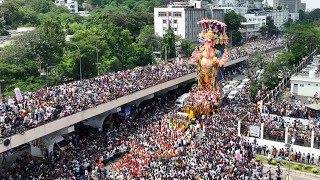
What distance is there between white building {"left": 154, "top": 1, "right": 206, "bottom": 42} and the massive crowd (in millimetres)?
39886

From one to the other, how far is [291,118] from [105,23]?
37.9 metres

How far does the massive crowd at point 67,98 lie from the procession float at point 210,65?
461 centimetres

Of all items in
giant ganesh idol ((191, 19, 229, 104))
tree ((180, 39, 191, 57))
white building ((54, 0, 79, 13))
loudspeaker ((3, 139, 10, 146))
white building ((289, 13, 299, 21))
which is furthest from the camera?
white building ((289, 13, 299, 21))

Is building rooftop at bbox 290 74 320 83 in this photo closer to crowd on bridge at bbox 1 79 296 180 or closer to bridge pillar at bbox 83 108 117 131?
crowd on bridge at bbox 1 79 296 180

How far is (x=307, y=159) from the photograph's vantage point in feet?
92.0

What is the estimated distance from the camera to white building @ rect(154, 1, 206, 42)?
8412 centimetres

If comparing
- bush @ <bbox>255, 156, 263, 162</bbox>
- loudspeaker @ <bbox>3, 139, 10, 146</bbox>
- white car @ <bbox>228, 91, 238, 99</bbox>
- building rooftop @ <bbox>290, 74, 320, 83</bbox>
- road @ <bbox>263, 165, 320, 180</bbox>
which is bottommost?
road @ <bbox>263, 165, 320, 180</bbox>

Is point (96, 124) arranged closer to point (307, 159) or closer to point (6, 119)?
point (6, 119)

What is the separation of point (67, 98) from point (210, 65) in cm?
1591

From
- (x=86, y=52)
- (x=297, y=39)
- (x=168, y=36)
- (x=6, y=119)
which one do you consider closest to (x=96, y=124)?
(x=6, y=119)

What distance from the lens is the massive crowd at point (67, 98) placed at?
25250 mm

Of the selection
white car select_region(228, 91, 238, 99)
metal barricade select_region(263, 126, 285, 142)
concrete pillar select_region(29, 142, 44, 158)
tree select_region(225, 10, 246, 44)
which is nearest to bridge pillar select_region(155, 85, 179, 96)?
white car select_region(228, 91, 238, 99)

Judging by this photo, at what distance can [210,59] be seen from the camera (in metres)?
40.0

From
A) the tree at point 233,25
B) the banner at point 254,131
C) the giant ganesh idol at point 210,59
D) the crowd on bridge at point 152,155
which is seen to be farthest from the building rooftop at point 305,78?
the tree at point 233,25
